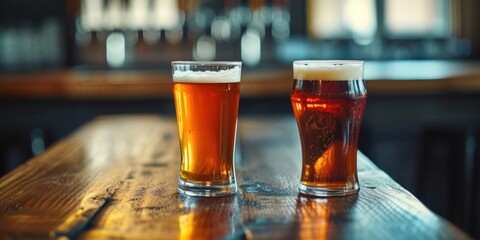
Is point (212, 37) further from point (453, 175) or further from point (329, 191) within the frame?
point (329, 191)

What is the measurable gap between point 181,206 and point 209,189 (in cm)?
9

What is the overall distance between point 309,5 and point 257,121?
3551 millimetres

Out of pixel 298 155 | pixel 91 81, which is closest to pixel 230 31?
pixel 91 81

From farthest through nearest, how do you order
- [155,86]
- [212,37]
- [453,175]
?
[212,37] → [155,86] → [453,175]

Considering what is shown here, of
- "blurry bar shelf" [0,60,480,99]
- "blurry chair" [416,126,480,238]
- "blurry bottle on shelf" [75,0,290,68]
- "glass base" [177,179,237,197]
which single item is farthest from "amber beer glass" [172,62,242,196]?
"blurry bottle on shelf" [75,0,290,68]

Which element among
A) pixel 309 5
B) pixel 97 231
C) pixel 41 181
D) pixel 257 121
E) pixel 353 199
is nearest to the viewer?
pixel 97 231

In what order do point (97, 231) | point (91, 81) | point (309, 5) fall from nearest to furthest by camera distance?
point (97, 231) < point (91, 81) < point (309, 5)

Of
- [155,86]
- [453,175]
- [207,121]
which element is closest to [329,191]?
[207,121]

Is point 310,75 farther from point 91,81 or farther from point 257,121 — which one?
point 91,81

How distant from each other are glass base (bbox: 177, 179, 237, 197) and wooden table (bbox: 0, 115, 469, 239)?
2cm

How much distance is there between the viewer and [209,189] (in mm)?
1105

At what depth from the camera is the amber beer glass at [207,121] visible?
43.0 inches

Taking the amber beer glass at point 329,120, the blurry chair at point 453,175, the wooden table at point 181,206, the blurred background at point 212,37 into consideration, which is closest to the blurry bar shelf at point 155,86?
the blurred background at point 212,37

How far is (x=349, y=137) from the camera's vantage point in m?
1.11
